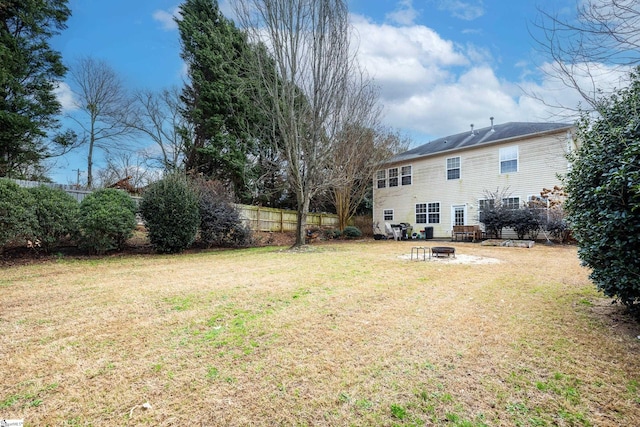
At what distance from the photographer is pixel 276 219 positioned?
1745 centimetres

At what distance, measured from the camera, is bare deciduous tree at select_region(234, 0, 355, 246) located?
34.7 ft

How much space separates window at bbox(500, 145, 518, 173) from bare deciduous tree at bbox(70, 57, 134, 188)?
23.2 metres

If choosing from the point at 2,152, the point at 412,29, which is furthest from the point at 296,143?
the point at 2,152

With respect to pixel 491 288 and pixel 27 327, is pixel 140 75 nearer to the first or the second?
pixel 27 327

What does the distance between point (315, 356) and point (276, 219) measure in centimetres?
1511

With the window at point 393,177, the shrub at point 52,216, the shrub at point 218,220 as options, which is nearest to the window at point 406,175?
the window at point 393,177

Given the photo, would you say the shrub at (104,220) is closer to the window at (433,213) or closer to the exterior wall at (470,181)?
the exterior wall at (470,181)

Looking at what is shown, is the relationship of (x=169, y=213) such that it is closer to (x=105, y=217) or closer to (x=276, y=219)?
(x=105, y=217)

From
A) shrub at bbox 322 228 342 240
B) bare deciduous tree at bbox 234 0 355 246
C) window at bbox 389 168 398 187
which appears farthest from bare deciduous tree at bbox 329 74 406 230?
window at bbox 389 168 398 187

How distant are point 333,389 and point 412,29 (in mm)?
11023

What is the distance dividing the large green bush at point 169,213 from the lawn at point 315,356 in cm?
476

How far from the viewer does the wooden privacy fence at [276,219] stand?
51.5 feet

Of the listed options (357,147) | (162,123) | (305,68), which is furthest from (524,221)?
(162,123)

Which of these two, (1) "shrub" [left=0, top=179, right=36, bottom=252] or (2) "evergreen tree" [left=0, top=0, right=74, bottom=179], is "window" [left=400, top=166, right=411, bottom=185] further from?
(2) "evergreen tree" [left=0, top=0, right=74, bottom=179]
